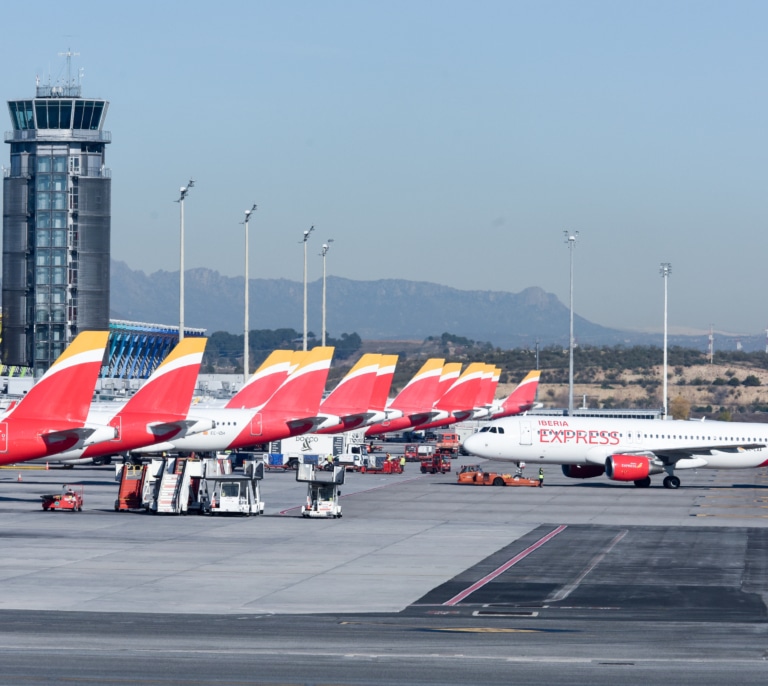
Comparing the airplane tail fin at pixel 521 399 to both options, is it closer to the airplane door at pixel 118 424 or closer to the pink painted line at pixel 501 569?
the airplane door at pixel 118 424

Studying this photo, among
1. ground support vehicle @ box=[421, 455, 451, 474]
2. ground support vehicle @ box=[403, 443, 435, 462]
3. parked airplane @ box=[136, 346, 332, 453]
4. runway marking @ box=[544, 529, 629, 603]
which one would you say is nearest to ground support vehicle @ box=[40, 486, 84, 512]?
parked airplane @ box=[136, 346, 332, 453]

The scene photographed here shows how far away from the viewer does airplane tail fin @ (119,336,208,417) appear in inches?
2296

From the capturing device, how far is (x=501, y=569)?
40656 mm

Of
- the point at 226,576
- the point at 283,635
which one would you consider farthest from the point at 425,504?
the point at 283,635

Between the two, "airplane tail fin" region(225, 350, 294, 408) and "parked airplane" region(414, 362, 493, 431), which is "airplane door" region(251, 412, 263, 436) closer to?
"airplane tail fin" region(225, 350, 294, 408)

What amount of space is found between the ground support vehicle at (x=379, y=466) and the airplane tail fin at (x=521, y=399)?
197 feet

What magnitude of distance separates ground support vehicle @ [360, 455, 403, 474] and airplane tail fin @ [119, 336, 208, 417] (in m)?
33.9

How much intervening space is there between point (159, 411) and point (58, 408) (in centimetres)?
714

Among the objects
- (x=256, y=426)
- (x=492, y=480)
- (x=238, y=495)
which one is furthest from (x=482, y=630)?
(x=492, y=480)

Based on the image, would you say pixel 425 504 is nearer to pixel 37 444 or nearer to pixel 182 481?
pixel 182 481

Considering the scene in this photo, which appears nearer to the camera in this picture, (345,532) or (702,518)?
(345,532)

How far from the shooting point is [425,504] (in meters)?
65.0

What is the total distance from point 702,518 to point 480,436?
69.0 ft

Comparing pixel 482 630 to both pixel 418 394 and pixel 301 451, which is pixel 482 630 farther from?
pixel 418 394
